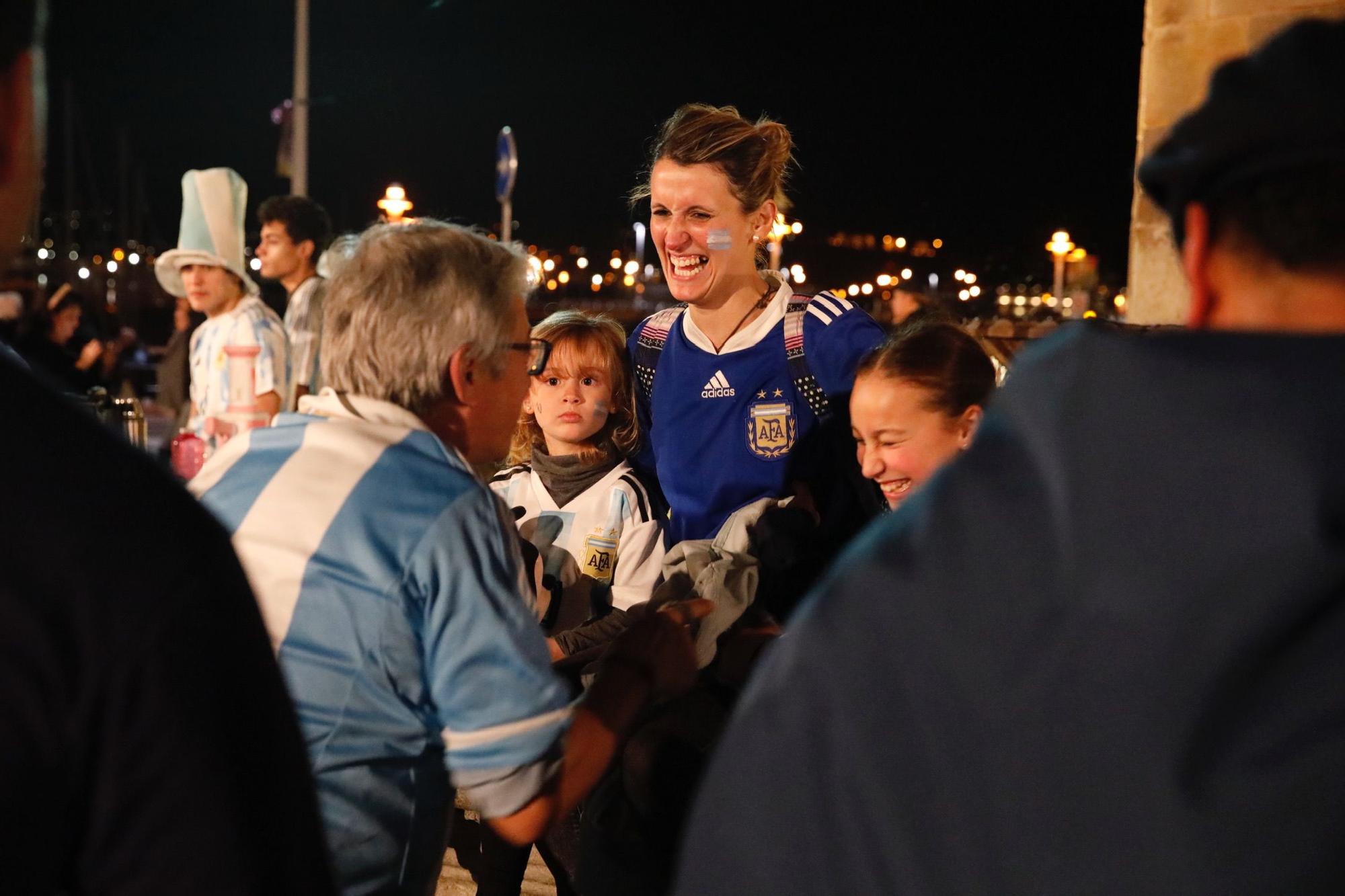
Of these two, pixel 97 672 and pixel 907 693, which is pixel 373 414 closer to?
pixel 97 672

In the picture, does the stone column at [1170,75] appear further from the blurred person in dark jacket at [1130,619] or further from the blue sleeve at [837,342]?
the blurred person in dark jacket at [1130,619]

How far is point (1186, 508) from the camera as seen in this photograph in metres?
0.84

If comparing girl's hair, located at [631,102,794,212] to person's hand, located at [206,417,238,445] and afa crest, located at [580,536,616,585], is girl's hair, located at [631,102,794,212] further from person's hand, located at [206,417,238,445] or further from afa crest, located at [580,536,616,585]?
person's hand, located at [206,417,238,445]

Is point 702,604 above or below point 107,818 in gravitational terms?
below

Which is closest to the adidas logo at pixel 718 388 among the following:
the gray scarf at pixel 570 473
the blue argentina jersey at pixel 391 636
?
the gray scarf at pixel 570 473

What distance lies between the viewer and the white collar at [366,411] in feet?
7.10

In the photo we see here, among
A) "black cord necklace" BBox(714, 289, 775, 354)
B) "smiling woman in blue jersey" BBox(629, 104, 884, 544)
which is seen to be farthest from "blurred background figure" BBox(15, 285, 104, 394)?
"black cord necklace" BBox(714, 289, 775, 354)

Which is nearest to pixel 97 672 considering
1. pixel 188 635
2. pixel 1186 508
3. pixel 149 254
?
pixel 188 635

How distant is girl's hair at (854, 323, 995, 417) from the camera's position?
311cm

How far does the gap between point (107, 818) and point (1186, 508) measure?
83 centimetres

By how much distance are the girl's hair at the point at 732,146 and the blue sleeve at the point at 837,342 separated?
0.47 metres

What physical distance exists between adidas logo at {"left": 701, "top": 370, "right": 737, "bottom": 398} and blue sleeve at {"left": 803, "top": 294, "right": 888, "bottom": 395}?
262 millimetres

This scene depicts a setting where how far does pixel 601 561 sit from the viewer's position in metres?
3.65

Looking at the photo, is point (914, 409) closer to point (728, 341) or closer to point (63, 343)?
point (728, 341)
